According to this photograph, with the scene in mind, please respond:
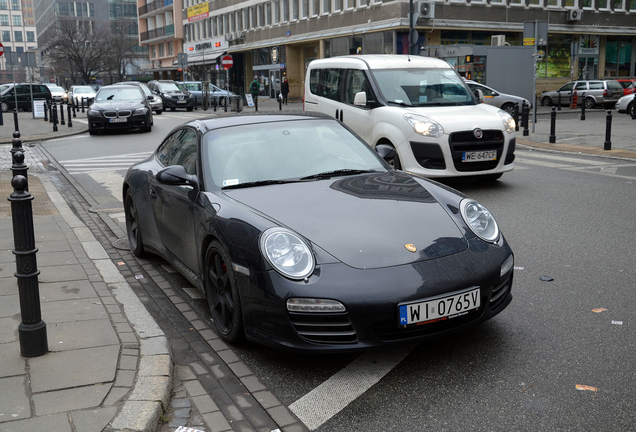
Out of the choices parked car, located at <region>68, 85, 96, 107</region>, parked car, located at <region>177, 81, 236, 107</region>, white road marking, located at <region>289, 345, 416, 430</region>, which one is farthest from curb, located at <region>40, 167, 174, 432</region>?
parked car, located at <region>68, 85, 96, 107</region>

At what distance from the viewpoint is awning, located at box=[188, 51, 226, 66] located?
6644 cm

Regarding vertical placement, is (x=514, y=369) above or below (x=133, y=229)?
below

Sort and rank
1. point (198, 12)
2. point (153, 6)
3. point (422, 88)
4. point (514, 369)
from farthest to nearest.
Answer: point (153, 6)
point (198, 12)
point (422, 88)
point (514, 369)

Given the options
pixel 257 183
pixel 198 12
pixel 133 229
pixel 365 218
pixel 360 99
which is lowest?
pixel 133 229

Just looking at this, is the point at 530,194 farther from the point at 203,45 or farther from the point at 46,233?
the point at 203,45

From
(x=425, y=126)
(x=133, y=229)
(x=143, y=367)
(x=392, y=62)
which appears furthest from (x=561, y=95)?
(x=143, y=367)

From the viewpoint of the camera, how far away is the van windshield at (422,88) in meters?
10.7

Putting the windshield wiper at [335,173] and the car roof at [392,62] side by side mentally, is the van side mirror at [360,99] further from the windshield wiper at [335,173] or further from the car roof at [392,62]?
the windshield wiper at [335,173]

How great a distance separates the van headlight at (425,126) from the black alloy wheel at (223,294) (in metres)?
5.76

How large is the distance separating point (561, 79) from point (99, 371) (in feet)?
153

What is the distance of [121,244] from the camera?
7.27m

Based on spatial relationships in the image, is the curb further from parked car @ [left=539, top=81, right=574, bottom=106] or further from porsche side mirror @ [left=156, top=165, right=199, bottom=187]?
parked car @ [left=539, top=81, right=574, bottom=106]

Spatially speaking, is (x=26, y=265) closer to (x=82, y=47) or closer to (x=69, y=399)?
(x=69, y=399)

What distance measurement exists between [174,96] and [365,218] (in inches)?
1344
